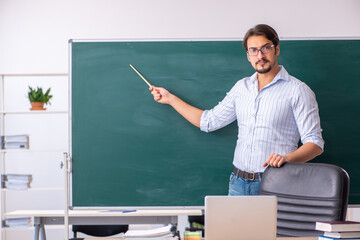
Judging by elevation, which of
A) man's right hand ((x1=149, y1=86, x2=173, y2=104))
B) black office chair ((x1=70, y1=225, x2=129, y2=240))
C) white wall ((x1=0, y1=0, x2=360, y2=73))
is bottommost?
black office chair ((x1=70, y1=225, x2=129, y2=240))

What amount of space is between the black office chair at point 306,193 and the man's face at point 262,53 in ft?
2.07

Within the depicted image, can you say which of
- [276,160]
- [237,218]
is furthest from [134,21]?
[237,218]

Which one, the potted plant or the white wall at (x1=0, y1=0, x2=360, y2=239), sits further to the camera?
the white wall at (x1=0, y1=0, x2=360, y2=239)

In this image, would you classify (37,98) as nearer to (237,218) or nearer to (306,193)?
(306,193)

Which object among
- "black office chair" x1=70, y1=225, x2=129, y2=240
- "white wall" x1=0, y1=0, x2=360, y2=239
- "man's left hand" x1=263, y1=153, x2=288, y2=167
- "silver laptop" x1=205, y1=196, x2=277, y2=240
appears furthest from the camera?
"white wall" x1=0, y1=0, x2=360, y2=239

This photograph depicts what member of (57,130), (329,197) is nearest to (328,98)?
(329,197)

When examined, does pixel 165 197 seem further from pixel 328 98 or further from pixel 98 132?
pixel 328 98

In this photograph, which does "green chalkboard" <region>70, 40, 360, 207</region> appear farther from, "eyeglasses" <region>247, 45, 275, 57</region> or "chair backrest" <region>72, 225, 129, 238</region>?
"chair backrest" <region>72, 225, 129, 238</region>

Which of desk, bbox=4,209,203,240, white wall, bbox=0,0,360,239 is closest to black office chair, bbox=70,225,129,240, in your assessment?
desk, bbox=4,209,203,240

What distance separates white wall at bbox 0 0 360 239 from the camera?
5.32 m

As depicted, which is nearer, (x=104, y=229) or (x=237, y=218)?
(x=237, y=218)

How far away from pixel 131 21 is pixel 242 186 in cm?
322

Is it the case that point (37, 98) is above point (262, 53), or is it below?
below

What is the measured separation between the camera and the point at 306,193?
2217 mm
